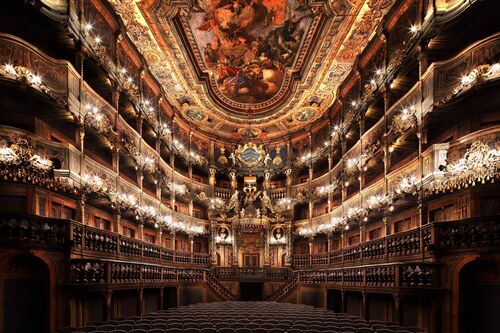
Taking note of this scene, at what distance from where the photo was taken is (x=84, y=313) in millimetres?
13039

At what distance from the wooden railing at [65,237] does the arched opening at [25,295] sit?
0.86 metres

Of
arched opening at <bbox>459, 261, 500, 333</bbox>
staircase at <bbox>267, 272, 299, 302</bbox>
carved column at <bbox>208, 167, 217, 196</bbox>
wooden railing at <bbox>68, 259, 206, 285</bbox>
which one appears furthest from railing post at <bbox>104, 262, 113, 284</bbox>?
carved column at <bbox>208, 167, 217, 196</bbox>

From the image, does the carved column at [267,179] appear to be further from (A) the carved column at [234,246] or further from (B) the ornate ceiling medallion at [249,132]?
(A) the carved column at [234,246]

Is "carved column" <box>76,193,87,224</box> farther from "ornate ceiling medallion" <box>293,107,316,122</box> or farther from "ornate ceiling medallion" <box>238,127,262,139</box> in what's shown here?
"ornate ceiling medallion" <box>238,127,262,139</box>

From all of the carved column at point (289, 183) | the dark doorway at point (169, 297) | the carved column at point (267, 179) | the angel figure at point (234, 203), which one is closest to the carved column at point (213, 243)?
the angel figure at point (234, 203)

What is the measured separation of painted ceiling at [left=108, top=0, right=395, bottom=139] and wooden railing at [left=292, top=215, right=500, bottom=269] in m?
11.0

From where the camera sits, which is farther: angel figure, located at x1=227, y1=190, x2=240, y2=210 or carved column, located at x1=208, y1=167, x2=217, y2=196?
carved column, located at x1=208, y1=167, x2=217, y2=196

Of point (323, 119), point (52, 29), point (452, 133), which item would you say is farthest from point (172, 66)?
point (452, 133)

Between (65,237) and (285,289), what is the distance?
16698 millimetres

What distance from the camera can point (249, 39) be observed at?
2203 cm

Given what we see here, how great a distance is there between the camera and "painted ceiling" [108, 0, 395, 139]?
18422 mm

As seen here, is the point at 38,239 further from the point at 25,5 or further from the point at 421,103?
the point at 421,103

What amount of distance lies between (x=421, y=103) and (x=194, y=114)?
66.8 feet

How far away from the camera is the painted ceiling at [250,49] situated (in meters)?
18.4
